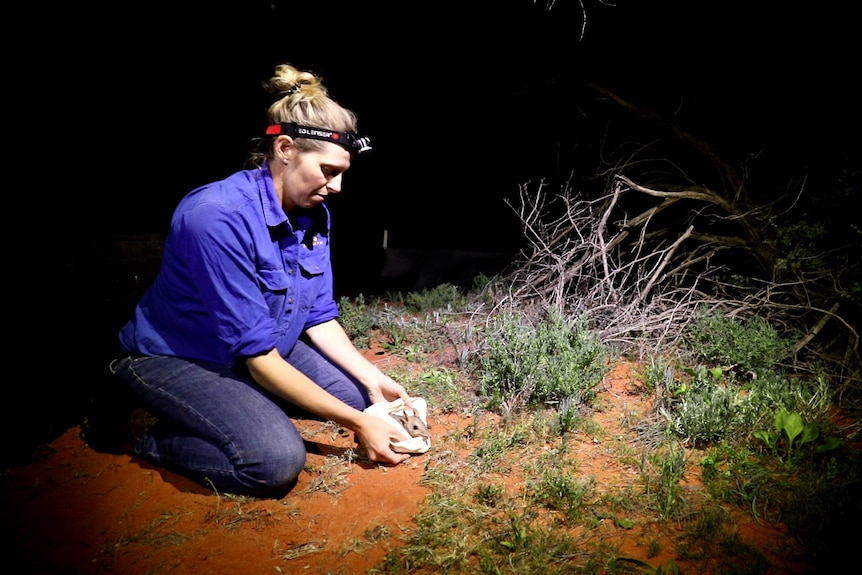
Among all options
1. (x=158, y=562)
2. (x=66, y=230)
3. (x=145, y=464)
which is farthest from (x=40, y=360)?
(x=158, y=562)

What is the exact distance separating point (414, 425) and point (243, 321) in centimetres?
105

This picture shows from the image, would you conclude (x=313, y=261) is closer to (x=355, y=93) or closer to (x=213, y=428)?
(x=213, y=428)

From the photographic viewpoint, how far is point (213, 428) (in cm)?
239

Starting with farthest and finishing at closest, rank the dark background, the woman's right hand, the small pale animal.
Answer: the dark background < the small pale animal < the woman's right hand

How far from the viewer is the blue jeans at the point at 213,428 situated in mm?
2354

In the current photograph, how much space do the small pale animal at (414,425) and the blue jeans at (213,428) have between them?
556mm

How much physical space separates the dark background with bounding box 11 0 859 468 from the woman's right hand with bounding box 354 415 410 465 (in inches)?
73.6

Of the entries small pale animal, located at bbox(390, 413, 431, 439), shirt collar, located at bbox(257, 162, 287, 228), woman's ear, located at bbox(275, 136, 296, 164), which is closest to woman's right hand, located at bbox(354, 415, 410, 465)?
small pale animal, located at bbox(390, 413, 431, 439)

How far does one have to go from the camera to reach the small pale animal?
2.75 m

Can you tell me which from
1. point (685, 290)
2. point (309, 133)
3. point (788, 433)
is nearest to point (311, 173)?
point (309, 133)

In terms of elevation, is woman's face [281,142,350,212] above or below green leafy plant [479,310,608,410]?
above

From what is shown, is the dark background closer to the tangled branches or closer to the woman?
the tangled branches

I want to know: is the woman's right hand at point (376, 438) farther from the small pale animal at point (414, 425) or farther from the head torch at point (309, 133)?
the head torch at point (309, 133)

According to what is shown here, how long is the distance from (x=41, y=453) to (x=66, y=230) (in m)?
1.88
